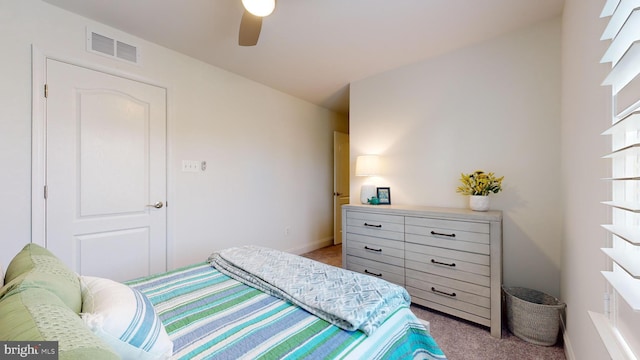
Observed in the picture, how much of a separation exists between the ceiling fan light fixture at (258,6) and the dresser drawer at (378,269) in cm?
222

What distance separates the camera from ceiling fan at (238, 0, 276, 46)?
149cm

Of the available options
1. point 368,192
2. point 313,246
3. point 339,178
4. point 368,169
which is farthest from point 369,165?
point 313,246

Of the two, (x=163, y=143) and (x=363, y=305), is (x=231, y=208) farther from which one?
(x=363, y=305)

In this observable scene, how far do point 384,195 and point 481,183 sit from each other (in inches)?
37.7

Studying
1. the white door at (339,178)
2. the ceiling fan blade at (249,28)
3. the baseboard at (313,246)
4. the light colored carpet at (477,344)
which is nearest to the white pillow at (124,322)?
the ceiling fan blade at (249,28)

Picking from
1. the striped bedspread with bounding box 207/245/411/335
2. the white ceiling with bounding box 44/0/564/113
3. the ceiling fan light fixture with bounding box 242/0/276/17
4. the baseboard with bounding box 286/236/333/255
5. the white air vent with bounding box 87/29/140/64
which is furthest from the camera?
the baseboard with bounding box 286/236/333/255

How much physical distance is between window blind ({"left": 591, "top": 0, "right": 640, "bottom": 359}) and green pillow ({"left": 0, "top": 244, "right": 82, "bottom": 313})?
1.46m

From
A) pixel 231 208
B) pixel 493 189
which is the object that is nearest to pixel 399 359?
pixel 493 189

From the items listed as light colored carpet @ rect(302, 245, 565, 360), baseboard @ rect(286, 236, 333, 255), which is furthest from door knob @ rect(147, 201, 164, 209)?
light colored carpet @ rect(302, 245, 565, 360)

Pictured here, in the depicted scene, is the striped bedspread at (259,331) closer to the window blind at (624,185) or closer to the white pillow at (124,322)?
the white pillow at (124,322)

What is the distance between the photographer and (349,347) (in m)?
0.87

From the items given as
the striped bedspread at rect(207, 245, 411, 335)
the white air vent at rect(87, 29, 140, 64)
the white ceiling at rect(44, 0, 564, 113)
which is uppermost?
the white ceiling at rect(44, 0, 564, 113)

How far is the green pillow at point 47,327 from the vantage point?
1.55 feet

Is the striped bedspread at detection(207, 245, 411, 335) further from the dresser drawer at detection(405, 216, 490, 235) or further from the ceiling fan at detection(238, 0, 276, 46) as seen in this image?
the ceiling fan at detection(238, 0, 276, 46)
